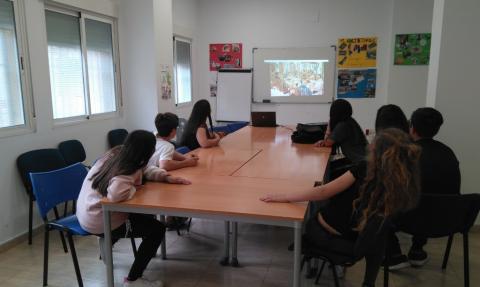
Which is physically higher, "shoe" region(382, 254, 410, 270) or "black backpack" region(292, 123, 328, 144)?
"black backpack" region(292, 123, 328, 144)

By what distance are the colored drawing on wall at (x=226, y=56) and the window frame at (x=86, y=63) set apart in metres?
2.43

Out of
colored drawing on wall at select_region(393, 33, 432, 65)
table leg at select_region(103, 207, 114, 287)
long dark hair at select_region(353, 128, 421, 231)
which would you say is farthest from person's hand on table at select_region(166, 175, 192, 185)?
colored drawing on wall at select_region(393, 33, 432, 65)

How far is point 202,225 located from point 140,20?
282cm

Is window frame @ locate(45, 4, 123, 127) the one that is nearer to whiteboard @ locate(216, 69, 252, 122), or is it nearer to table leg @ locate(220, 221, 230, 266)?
table leg @ locate(220, 221, 230, 266)

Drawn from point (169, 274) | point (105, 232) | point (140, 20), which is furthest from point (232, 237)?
point (140, 20)

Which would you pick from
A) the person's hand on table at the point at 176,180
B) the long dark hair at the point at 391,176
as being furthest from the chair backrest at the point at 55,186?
the long dark hair at the point at 391,176

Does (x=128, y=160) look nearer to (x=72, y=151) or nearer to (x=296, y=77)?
(x=72, y=151)

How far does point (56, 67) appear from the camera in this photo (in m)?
3.86

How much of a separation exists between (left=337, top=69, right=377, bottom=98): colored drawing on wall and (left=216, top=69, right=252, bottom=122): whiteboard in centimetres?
164

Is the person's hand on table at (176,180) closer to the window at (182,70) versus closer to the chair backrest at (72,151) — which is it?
the chair backrest at (72,151)

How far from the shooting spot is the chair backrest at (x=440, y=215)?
209 cm

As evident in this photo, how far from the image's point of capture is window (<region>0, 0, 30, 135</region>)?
3.21 meters

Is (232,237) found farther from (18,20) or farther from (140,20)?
(140,20)

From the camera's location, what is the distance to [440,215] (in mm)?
2137
